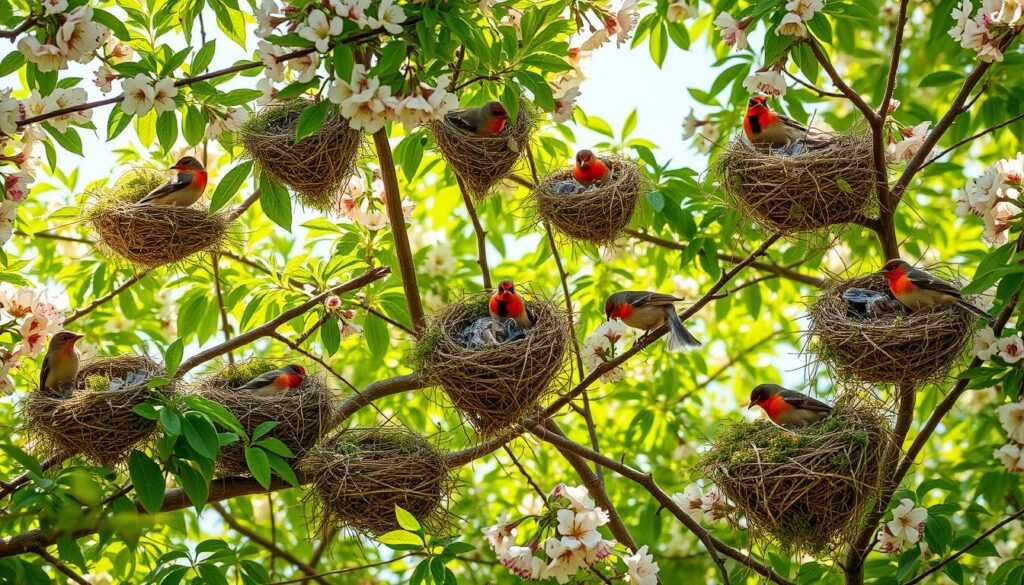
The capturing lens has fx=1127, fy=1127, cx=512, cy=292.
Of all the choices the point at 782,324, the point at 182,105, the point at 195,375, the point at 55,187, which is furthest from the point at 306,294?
the point at 782,324

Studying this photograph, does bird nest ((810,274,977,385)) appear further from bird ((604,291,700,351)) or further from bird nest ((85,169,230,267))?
bird nest ((85,169,230,267))

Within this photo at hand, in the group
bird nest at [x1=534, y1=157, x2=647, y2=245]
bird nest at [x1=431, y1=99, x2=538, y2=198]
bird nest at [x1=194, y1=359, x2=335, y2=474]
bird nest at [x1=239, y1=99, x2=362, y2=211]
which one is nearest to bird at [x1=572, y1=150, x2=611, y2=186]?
bird nest at [x1=534, y1=157, x2=647, y2=245]

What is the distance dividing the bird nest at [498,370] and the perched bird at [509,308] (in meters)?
0.09

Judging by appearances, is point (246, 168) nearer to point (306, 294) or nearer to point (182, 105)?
point (182, 105)

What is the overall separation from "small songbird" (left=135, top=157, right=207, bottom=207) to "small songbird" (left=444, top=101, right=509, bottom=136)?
1.22 metres

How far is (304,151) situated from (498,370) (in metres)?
1.30

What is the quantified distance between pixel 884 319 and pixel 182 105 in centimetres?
301

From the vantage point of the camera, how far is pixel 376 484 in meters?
4.49

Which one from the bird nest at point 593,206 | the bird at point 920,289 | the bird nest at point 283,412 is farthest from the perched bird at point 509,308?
the bird at point 920,289

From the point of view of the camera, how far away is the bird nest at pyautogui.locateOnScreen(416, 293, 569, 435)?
14.2 ft

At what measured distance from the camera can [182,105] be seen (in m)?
4.73

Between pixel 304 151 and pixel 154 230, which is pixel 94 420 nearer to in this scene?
pixel 154 230

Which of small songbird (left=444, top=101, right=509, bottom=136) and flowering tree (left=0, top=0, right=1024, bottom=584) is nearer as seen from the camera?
flowering tree (left=0, top=0, right=1024, bottom=584)

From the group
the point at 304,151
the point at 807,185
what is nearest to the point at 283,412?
the point at 304,151
